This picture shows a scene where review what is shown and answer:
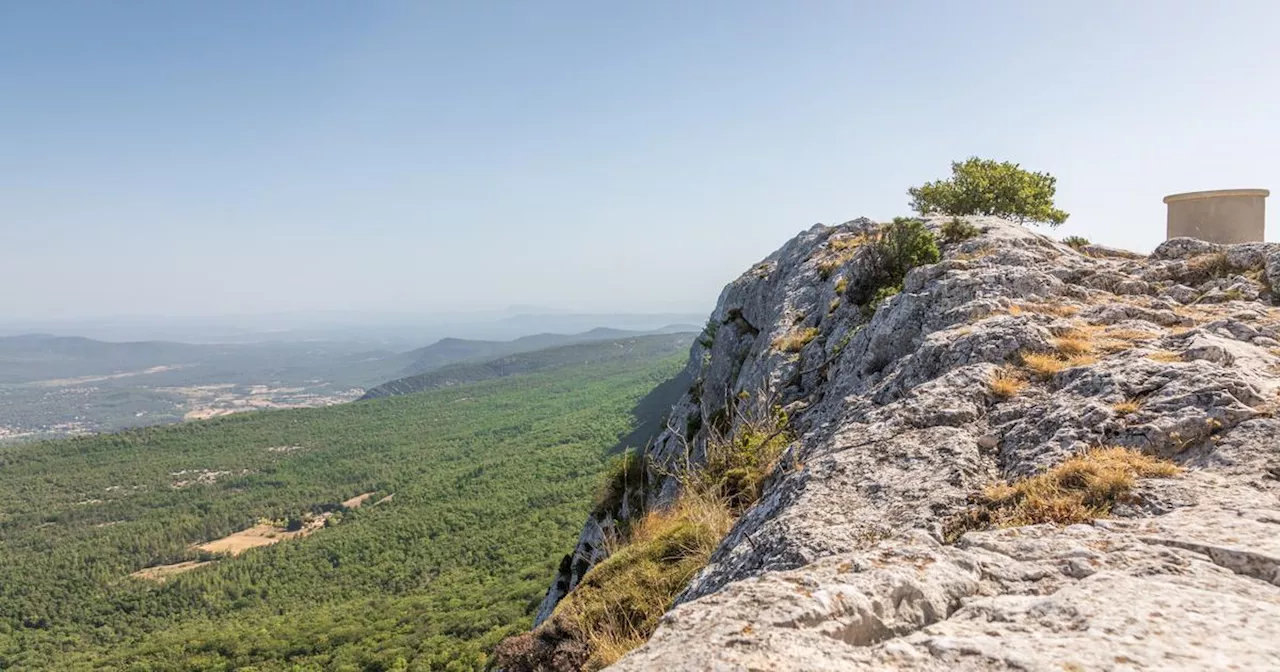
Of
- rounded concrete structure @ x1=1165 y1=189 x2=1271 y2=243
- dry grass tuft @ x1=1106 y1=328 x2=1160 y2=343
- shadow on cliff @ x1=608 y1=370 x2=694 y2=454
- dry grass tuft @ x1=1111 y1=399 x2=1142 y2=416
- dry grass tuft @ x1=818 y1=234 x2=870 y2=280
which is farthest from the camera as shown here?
shadow on cliff @ x1=608 y1=370 x2=694 y2=454

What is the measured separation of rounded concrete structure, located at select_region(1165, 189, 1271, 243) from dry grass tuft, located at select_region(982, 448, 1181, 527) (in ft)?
42.5

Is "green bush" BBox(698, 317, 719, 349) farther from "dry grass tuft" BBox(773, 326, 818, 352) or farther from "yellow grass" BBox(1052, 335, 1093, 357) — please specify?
"yellow grass" BBox(1052, 335, 1093, 357)

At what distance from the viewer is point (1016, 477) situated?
493 centimetres

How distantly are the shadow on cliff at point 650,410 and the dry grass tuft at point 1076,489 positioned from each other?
264ft

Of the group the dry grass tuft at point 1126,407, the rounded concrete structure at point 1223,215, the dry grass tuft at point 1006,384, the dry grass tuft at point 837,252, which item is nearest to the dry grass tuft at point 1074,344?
the dry grass tuft at point 1006,384

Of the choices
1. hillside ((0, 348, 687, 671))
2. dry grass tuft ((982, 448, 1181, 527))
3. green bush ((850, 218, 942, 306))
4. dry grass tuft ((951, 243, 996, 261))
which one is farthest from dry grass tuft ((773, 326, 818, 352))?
hillside ((0, 348, 687, 671))

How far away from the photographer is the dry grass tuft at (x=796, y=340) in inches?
536

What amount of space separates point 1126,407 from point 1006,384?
1267mm

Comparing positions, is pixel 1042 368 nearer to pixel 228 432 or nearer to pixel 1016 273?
pixel 1016 273

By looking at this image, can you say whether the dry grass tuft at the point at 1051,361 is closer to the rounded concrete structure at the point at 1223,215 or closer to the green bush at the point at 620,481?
the rounded concrete structure at the point at 1223,215

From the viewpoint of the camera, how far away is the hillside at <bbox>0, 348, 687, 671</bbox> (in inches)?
2115

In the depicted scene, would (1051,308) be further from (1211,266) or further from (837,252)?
(837,252)

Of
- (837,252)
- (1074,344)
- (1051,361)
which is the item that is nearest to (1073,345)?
(1074,344)

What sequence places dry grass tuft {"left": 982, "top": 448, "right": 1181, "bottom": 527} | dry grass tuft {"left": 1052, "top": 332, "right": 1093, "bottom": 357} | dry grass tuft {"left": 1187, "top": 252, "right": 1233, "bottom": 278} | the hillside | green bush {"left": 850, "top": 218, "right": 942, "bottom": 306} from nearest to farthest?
dry grass tuft {"left": 982, "top": 448, "right": 1181, "bottom": 527} < dry grass tuft {"left": 1052, "top": 332, "right": 1093, "bottom": 357} < dry grass tuft {"left": 1187, "top": 252, "right": 1233, "bottom": 278} < green bush {"left": 850, "top": 218, "right": 942, "bottom": 306} < the hillside
